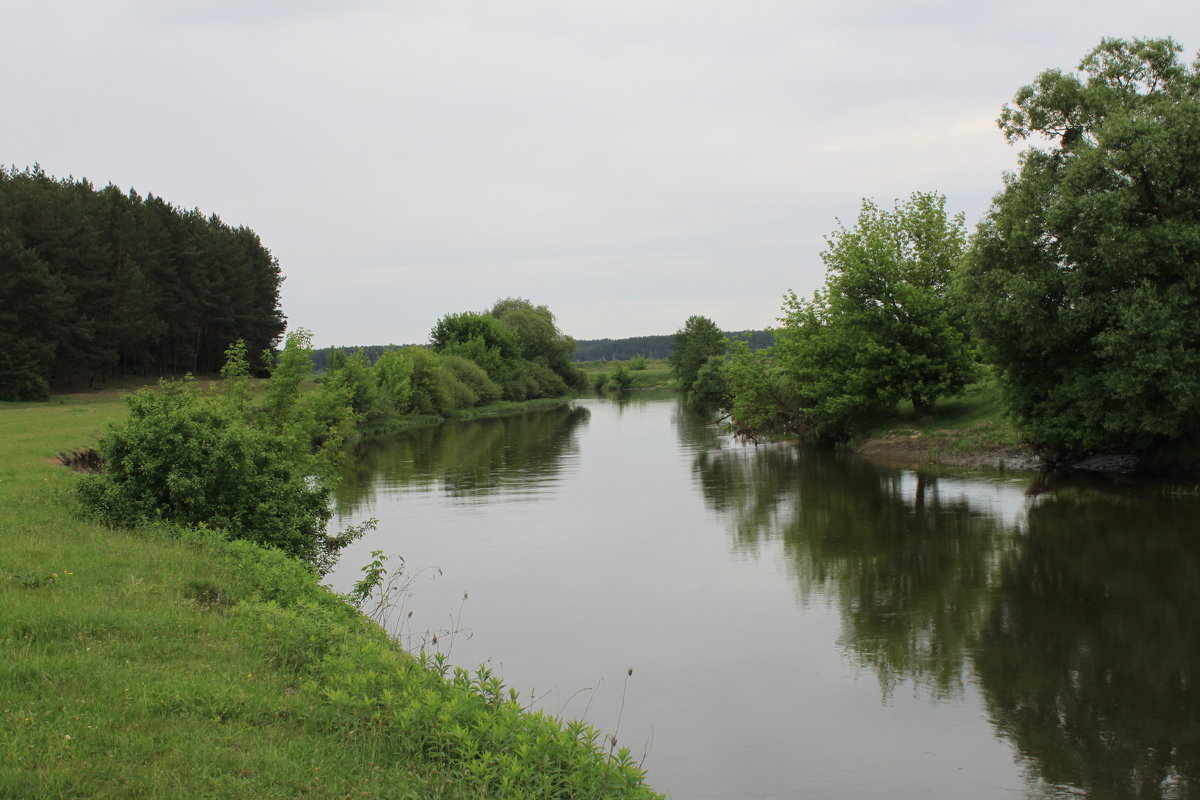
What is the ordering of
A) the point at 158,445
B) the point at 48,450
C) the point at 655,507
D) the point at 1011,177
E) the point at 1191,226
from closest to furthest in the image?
the point at 158,445 → the point at 48,450 → the point at 1191,226 → the point at 655,507 → the point at 1011,177

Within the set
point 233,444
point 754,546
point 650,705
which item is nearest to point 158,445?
point 233,444

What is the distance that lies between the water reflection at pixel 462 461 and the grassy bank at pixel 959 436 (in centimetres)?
1377

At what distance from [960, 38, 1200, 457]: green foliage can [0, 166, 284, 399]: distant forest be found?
46170 millimetres

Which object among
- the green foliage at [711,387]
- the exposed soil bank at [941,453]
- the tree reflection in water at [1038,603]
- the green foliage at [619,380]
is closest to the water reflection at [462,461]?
the tree reflection in water at [1038,603]

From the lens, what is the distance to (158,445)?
13.9 m

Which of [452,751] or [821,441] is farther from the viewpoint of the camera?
[821,441]

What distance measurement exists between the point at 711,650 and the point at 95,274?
53.3 m

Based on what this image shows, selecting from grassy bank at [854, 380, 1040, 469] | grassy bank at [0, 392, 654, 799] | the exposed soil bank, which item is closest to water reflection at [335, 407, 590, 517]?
the exposed soil bank

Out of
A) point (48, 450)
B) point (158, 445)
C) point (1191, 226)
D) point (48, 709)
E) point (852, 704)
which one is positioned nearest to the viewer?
point (48, 709)

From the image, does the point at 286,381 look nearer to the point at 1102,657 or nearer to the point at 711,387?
the point at 1102,657

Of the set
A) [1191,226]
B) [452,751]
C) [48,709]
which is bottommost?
[452,751]

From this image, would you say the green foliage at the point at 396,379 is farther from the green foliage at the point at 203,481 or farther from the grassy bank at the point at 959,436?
the green foliage at the point at 203,481

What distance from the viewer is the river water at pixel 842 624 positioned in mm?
9438

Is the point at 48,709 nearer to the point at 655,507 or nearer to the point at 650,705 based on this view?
the point at 650,705
